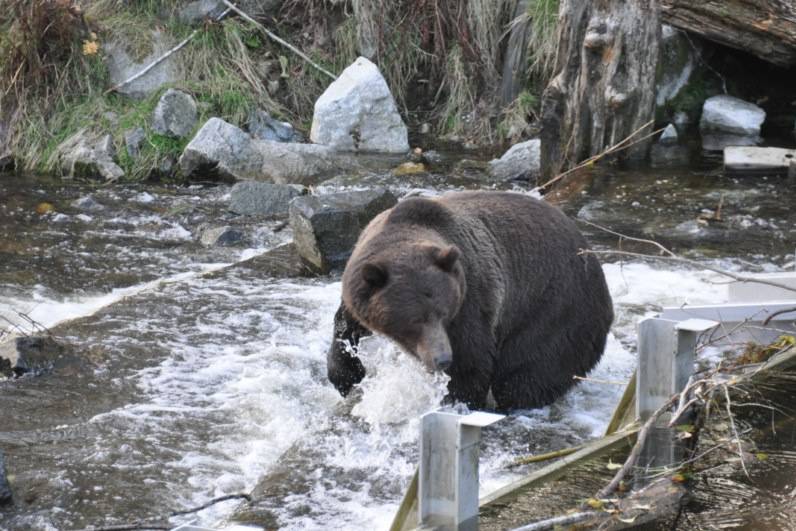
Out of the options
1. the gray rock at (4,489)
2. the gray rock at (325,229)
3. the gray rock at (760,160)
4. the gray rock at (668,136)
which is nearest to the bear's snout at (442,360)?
the gray rock at (4,489)

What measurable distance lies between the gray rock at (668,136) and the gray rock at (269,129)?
4.13 m

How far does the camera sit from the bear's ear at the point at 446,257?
5.16 meters

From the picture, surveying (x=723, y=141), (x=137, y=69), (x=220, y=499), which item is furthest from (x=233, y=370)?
(x=137, y=69)

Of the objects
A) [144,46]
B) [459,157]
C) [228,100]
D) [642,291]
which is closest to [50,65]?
[144,46]

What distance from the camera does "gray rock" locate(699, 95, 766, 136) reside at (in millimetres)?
12359

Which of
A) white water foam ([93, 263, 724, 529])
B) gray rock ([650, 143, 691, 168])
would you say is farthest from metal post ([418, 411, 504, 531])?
gray rock ([650, 143, 691, 168])

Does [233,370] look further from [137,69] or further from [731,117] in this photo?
[137,69]

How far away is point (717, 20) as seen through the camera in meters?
11.6

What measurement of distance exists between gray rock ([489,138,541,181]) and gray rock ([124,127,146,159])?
12.7 ft

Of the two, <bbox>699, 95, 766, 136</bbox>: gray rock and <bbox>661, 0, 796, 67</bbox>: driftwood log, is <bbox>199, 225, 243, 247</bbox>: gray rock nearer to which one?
<bbox>661, 0, 796, 67</bbox>: driftwood log

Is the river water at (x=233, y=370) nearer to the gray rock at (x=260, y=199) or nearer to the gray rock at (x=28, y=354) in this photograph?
the gray rock at (x=28, y=354)

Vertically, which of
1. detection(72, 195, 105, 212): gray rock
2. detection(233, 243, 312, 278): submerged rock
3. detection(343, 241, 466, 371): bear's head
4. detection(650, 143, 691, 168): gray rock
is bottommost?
detection(72, 195, 105, 212): gray rock

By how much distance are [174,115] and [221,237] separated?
3300 mm

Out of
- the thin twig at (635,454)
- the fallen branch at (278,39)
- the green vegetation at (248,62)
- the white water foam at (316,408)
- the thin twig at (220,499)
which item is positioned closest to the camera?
the thin twig at (635,454)
